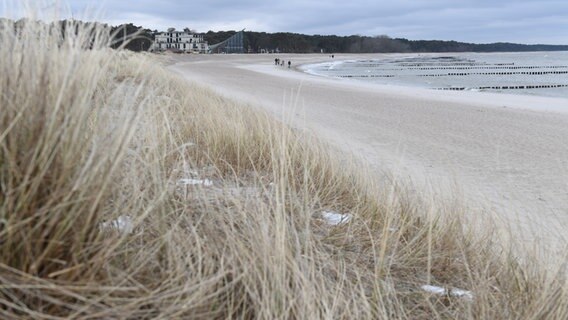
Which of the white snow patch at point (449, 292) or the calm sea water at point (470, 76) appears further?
the calm sea water at point (470, 76)

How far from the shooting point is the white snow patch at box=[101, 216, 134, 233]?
1.78 meters

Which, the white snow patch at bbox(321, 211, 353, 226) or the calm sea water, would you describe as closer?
the white snow patch at bbox(321, 211, 353, 226)

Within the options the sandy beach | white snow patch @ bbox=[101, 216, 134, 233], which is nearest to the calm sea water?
the sandy beach

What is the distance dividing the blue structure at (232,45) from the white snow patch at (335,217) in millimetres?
→ 120292

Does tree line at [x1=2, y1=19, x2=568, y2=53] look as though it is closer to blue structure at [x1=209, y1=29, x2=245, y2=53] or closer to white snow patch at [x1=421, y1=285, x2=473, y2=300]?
blue structure at [x1=209, y1=29, x2=245, y2=53]

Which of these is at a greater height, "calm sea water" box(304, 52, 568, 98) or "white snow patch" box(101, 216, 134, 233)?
"white snow patch" box(101, 216, 134, 233)

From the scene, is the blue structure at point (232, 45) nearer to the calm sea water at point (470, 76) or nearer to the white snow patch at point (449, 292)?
the calm sea water at point (470, 76)

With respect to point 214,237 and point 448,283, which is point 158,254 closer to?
point 214,237

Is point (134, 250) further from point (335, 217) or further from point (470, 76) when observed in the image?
point (470, 76)

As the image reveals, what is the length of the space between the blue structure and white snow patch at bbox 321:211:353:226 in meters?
120

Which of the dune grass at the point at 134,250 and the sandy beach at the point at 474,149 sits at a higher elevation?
the dune grass at the point at 134,250

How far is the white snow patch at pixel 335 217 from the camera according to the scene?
9.67ft

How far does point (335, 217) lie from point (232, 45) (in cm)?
12998

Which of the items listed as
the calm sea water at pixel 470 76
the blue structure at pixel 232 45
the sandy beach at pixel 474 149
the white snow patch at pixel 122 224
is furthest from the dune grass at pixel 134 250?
the blue structure at pixel 232 45
